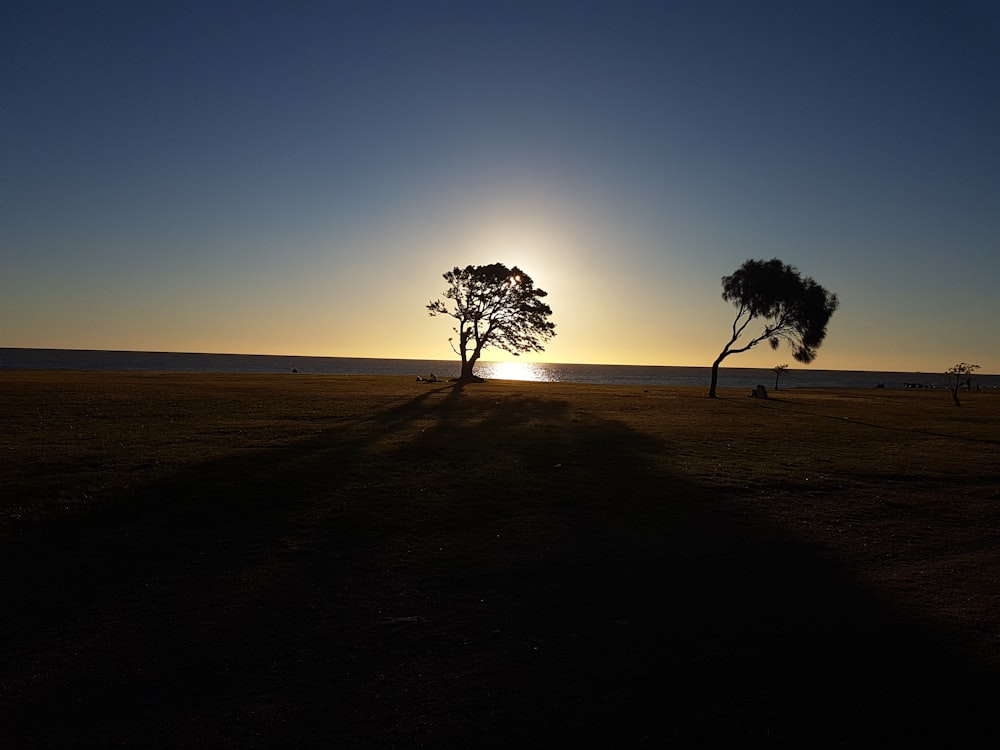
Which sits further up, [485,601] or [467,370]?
[467,370]

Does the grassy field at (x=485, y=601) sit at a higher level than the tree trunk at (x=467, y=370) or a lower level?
lower

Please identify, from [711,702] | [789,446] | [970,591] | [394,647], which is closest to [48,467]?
[394,647]

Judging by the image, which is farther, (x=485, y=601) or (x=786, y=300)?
(x=786, y=300)

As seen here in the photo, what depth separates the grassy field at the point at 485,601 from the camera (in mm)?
5957

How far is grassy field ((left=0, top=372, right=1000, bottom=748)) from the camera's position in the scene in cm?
596

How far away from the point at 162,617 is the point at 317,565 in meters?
2.46

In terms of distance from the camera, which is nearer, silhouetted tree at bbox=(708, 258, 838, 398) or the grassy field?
the grassy field

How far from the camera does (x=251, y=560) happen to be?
10164mm

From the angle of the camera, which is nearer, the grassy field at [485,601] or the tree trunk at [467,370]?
the grassy field at [485,601]

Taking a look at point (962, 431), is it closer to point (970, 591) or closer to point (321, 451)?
point (970, 591)

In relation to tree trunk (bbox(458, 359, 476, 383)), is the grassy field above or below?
below

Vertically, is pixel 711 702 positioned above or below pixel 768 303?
below

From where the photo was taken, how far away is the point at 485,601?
871 cm

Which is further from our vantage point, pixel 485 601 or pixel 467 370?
pixel 467 370
